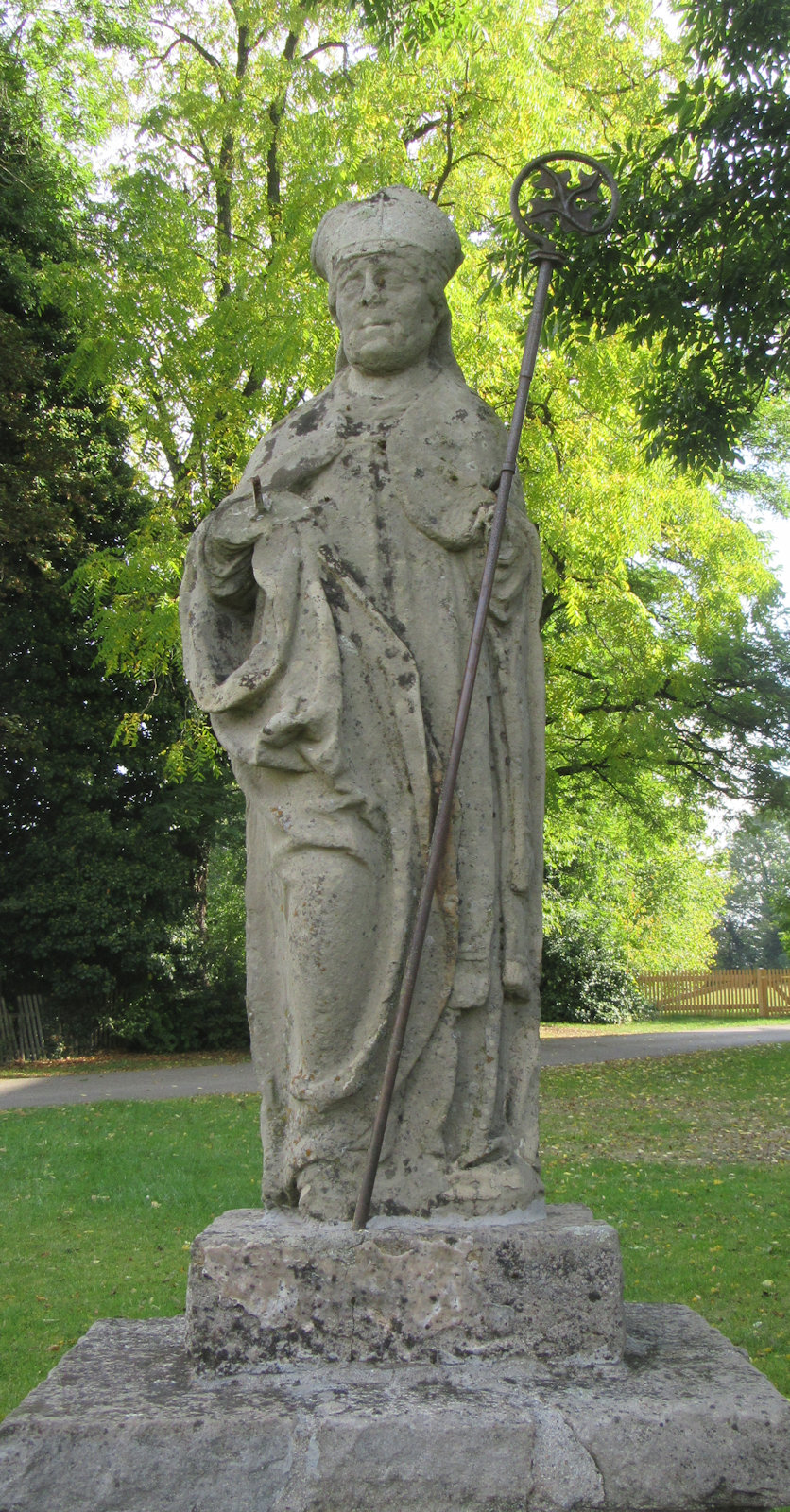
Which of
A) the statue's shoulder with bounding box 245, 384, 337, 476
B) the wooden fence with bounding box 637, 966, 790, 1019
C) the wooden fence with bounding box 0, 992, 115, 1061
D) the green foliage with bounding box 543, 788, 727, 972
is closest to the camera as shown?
the statue's shoulder with bounding box 245, 384, 337, 476

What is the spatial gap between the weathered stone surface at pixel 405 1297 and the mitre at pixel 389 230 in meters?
2.54

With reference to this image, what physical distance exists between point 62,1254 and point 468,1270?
20.2 ft

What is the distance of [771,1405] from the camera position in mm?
2789

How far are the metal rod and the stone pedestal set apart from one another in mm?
223

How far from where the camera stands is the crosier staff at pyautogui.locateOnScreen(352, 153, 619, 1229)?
3090 mm

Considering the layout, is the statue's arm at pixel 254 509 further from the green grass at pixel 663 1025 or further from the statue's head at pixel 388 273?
the green grass at pixel 663 1025

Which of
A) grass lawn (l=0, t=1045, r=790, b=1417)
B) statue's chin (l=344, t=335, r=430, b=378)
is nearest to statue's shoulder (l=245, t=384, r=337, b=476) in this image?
statue's chin (l=344, t=335, r=430, b=378)

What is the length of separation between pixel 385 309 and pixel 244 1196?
7470 mm

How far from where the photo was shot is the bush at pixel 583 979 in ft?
97.2

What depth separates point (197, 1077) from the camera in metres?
18.0

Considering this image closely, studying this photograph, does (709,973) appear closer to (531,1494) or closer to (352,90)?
(352,90)

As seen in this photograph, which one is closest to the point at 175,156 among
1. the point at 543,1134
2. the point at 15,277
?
the point at 15,277

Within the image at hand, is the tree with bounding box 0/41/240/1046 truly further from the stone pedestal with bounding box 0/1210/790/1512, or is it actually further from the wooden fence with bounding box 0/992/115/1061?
the stone pedestal with bounding box 0/1210/790/1512

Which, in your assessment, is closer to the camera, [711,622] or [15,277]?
[711,622]
